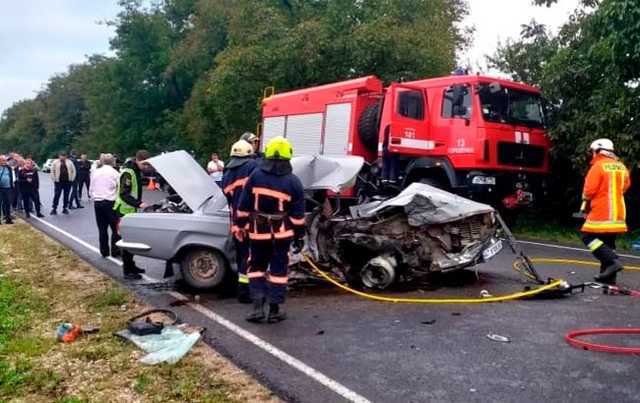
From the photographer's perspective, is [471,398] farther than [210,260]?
No

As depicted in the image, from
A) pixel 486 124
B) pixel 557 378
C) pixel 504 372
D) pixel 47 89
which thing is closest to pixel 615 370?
pixel 557 378

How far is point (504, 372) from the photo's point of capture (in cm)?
418

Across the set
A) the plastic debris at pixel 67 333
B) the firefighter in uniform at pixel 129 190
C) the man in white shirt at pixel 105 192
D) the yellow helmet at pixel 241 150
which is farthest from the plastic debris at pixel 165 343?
the man in white shirt at pixel 105 192

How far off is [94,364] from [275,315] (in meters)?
1.69

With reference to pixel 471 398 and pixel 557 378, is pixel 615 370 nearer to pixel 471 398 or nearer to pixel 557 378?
pixel 557 378

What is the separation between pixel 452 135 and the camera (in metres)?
11.2

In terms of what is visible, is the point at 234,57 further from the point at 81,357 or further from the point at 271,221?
the point at 81,357

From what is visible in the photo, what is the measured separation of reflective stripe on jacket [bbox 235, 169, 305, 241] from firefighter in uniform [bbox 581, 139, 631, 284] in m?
3.63

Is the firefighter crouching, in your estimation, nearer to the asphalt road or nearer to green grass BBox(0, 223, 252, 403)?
the asphalt road

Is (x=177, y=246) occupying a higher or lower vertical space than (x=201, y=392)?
higher

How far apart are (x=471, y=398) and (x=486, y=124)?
7.85 meters

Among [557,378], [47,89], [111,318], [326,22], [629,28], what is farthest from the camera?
[47,89]

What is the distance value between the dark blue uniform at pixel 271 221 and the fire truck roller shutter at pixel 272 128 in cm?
962

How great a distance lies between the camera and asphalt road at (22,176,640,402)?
388 cm
